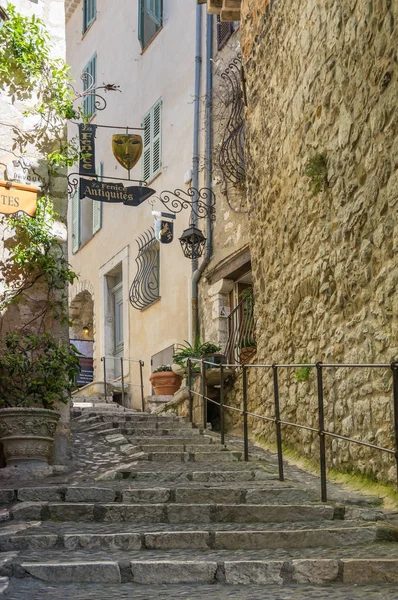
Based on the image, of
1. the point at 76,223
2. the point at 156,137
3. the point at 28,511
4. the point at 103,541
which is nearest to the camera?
the point at 103,541

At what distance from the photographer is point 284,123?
28.6 ft

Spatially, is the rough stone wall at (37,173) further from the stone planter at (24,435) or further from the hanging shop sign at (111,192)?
the hanging shop sign at (111,192)

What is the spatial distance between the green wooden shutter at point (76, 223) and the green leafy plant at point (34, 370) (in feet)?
35.3

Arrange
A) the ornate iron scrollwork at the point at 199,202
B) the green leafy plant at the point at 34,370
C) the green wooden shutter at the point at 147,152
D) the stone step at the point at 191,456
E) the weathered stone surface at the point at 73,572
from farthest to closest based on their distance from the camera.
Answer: the green wooden shutter at the point at 147,152, the ornate iron scrollwork at the point at 199,202, the stone step at the point at 191,456, the green leafy plant at the point at 34,370, the weathered stone surface at the point at 73,572

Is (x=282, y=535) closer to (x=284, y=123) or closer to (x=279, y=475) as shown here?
(x=279, y=475)

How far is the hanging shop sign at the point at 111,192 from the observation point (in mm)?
10875

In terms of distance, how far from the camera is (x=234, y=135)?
485 inches

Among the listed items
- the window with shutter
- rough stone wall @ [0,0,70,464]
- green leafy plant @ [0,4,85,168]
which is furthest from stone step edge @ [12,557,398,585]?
the window with shutter

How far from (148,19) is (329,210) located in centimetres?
985

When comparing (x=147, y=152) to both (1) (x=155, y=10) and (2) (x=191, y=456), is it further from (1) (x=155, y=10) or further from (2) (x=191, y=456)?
(2) (x=191, y=456)

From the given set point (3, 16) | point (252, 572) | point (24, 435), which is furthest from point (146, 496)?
point (3, 16)

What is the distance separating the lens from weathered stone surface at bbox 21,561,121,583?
13.5 feet

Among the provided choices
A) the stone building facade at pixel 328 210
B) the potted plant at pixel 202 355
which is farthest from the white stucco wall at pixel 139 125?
the stone building facade at pixel 328 210

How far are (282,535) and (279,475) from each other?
1.76 metres
